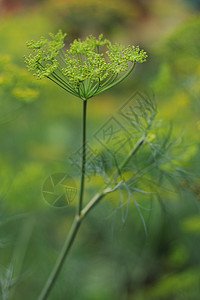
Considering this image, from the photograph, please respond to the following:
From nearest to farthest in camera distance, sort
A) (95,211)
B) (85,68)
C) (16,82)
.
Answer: (85,68)
(16,82)
(95,211)

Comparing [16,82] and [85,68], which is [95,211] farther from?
[85,68]

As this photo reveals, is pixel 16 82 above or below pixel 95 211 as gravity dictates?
above

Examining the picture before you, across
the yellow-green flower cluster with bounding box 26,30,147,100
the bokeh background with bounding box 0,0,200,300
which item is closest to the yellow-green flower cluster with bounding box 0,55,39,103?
the bokeh background with bounding box 0,0,200,300

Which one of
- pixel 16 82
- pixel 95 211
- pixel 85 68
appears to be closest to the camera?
pixel 85 68

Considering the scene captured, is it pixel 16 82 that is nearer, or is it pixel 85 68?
pixel 85 68

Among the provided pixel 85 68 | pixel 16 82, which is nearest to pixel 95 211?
pixel 16 82

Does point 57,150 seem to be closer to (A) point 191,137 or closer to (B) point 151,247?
(B) point 151,247

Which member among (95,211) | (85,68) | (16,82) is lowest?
(95,211)

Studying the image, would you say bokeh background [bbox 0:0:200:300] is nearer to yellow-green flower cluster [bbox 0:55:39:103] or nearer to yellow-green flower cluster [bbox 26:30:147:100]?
yellow-green flower cluster [bbox 0:55:39:103]
